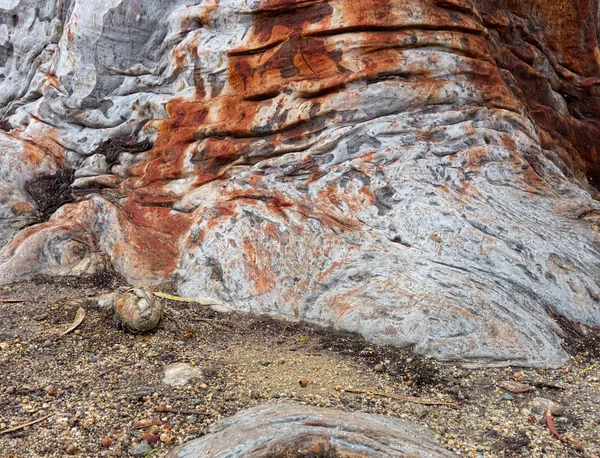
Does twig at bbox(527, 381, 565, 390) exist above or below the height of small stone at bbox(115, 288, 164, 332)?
below

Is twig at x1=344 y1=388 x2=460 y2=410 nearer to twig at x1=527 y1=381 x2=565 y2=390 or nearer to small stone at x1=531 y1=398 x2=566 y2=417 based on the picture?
small stone at x1=531 y1=398 x2=566 y2=417

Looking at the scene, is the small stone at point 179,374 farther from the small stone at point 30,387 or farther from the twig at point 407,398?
the twig at point 407,398

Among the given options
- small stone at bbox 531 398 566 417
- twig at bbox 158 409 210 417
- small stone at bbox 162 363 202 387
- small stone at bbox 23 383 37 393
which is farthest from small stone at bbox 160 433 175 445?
small stone at bbox 531 398 566 417

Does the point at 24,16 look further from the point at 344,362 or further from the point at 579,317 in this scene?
the point at 579,317

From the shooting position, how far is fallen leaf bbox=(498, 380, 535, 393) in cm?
364

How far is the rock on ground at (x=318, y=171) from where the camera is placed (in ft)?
15.0

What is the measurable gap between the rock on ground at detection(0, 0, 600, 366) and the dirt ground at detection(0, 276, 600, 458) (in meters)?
0.25

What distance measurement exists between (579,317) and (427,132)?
2.12 m

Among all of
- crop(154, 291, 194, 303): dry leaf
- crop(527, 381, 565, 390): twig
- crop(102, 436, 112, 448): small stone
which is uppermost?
crop(102, 436, 112, 448): small stone

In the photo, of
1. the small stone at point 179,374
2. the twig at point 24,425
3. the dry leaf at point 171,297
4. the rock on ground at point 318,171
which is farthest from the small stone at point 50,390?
the rock on ground at point 318,171

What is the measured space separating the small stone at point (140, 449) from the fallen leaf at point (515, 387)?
86.0 inches

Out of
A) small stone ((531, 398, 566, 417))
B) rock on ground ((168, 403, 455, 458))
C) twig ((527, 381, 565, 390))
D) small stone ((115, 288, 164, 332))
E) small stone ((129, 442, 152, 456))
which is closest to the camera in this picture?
rock on ground ((168, 403, 455, 458))

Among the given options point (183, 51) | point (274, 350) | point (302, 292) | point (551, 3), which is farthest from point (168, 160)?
point (551, 3)

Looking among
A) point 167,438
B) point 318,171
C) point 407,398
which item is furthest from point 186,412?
point 318,171
